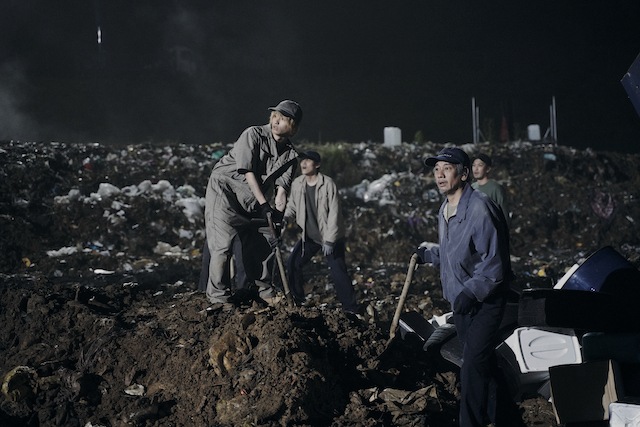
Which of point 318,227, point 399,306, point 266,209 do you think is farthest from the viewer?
point 318,227

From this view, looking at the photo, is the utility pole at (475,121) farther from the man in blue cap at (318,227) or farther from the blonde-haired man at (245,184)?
the blonde-haired man at (245,184)

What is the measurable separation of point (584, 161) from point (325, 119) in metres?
6.94

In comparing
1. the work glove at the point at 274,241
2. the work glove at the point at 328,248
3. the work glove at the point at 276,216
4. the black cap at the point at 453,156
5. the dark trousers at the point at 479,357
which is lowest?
the dark trousers at the point at 479,357

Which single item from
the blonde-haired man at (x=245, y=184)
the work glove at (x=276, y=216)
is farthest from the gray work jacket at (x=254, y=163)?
the work glove at (x=276, y=216)

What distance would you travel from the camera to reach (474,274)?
2594mm

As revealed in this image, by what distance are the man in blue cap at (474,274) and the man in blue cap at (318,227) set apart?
2.13m

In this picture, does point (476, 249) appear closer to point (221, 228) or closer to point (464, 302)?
point (464, 302)

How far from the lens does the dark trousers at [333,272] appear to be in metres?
4.86

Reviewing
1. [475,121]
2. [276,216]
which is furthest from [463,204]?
[475,121]

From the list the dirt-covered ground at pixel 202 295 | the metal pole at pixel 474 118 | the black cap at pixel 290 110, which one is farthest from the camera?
the metal pole at pixel 474 118

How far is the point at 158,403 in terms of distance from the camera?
2822 millimetres

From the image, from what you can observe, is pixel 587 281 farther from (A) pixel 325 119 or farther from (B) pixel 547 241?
(A) pixel 325 119

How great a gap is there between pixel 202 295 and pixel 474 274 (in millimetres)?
2633

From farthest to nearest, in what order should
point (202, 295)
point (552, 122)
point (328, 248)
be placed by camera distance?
point (552, 122) < point (328, 248) < point (202, 295)
